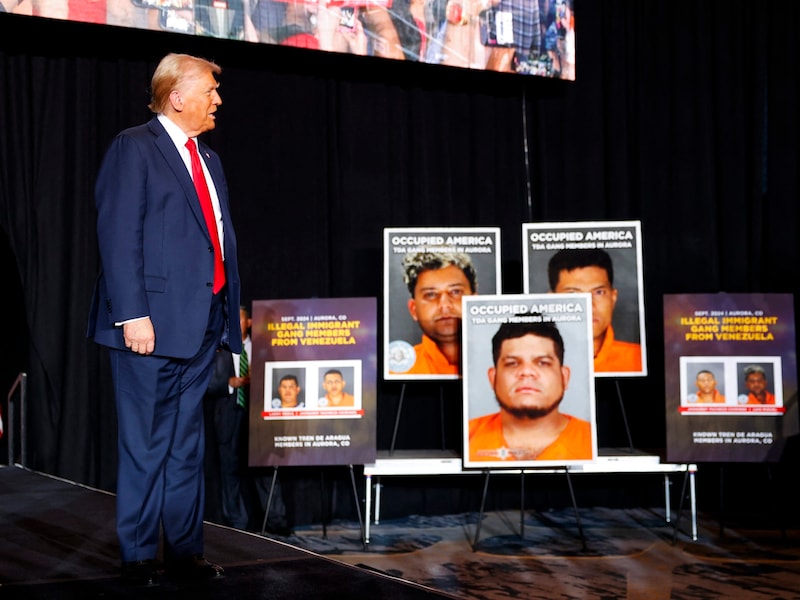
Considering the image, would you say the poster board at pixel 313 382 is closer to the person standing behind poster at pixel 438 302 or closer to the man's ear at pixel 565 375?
the person standing behind poster at pixel 438 302

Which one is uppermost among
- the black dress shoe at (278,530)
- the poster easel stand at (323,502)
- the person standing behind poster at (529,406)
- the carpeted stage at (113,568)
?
the person standing behind poster at (529,406)

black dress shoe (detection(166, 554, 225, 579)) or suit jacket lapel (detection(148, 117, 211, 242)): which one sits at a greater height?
suit jacket lapel (detection(148, 117, 211, 242))

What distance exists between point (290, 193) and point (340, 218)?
368mm

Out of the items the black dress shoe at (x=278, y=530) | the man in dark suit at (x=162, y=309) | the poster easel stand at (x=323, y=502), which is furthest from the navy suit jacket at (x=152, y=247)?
the black dress shoe at (x=278, y=530)

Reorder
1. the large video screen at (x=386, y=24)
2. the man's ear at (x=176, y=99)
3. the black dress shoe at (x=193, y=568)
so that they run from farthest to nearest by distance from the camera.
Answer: the large video screen at (x=386, y=24), the man's ear at (x=176, y=99), the black dress shoe at (x=193, y=568)

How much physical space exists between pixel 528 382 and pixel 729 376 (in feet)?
4.05

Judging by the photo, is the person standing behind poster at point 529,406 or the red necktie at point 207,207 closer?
the red necktie at point 207,207

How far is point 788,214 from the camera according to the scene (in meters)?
6.62

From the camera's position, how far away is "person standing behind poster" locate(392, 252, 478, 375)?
5.49 m

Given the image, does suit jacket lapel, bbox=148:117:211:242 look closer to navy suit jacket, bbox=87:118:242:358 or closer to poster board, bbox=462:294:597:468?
navy suit jacket, bbox=87:118:242:358

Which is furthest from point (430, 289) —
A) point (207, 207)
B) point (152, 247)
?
point (152, 247)

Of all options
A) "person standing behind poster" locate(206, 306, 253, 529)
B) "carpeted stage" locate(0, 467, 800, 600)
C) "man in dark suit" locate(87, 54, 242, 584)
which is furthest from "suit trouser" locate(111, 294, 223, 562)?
"person standing behind poster" locate(206, 306, 253, 529)

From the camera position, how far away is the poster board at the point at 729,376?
5.15 metres

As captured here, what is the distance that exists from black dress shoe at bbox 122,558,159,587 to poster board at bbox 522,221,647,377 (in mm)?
3505
